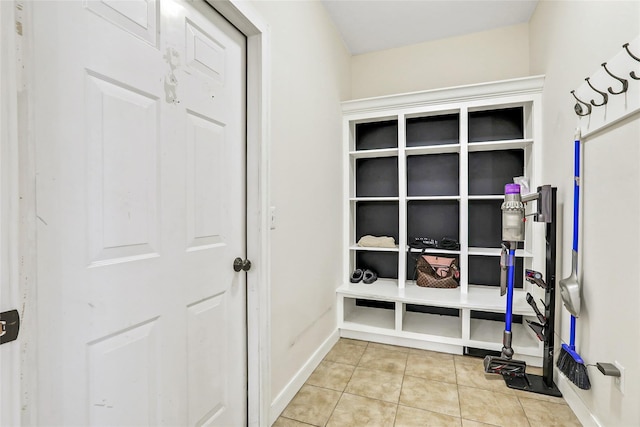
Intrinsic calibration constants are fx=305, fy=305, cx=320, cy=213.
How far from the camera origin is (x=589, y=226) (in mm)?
1643

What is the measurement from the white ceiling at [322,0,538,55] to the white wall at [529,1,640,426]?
625mm

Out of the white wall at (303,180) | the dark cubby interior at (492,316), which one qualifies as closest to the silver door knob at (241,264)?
the white wall at (303,180)

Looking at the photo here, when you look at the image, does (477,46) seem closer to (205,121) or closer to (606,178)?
(606,178)

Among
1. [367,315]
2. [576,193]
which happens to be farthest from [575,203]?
[367,315]

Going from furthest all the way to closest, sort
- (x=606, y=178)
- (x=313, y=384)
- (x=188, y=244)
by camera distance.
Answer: (x=313, y=384) < (x=606, y=178) < (x=188, y=244)

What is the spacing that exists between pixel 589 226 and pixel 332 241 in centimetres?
171

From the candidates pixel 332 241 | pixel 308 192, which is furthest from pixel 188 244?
pixel 332 241

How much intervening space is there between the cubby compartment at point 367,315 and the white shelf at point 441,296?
0.28 metres

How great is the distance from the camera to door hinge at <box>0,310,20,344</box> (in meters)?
0.66

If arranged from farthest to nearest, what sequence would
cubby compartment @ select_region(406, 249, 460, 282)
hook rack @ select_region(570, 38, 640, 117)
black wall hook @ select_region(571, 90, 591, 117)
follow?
cubby compartment @ select_region(406, 249, 460, 282) < black wall hook @ select_region(571, 90, 591, 117) < hook rack @ select_region(570, 38, 640, 117)

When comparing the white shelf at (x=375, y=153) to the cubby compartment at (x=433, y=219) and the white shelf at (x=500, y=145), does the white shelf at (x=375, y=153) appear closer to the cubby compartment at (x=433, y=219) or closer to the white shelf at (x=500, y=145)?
the cubby compartment at (x=433, y=219)

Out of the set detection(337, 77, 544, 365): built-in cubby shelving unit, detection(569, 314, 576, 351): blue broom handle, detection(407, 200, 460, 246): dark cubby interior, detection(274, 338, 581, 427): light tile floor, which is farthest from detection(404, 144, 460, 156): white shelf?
detection(274, 338, 581, 427): light tile floor

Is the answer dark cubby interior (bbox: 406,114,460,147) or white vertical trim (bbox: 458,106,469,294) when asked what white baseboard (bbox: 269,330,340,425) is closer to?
white vertical trim (bbox: 458,106,469,294)

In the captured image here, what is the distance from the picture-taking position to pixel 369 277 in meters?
3.00
